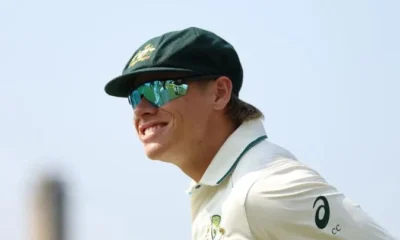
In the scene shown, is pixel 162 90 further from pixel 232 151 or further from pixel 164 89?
pixel 232 151

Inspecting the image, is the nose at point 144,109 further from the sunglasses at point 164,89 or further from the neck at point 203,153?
the neck at point 203,153

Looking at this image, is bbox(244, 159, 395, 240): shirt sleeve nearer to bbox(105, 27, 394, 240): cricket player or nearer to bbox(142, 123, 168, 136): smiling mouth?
bbox(105, 27, 394, 240): cricket player

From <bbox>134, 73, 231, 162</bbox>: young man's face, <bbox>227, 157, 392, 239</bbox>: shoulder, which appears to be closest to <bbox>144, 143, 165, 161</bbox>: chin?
<bbox>134, 73, 231, 162</bbox>: young man's face

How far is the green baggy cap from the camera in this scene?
10.9 metres

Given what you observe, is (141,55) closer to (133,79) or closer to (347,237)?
(133,79)

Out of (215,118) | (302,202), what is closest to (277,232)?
(302,202)

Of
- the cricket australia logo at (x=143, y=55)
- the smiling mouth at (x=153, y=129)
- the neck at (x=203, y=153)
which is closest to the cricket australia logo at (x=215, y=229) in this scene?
the neck at (x=203, y=153)

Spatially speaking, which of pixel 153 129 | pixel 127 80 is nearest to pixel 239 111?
pixel 153 129

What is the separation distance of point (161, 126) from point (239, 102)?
532 mm

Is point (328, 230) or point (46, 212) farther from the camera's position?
point (328, 230)

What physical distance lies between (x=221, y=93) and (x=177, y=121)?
321 mm

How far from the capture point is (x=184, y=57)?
10969 millimetres

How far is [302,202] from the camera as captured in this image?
10.4 metres

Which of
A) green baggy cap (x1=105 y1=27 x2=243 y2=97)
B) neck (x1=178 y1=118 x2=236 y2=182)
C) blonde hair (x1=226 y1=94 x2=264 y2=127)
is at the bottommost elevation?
neck (x1=178 y1=118 x2=236 y2=182)
